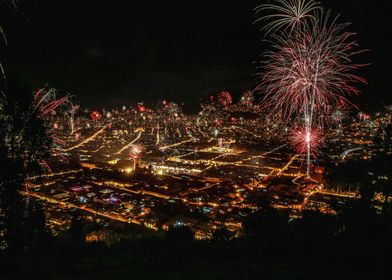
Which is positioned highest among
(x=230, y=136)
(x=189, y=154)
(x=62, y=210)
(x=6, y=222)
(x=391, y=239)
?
(x=230, y=136)

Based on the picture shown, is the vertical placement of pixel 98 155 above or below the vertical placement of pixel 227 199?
above

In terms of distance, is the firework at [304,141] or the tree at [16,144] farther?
the firework at [304,141]

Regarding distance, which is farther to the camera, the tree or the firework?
the firework

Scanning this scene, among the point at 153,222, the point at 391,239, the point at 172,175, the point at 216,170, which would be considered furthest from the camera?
the point at 216,170

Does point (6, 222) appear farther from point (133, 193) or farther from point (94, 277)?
point (133, 193)

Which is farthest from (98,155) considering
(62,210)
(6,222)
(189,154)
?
(6,222)

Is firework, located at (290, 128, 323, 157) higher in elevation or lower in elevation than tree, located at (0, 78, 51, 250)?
higher

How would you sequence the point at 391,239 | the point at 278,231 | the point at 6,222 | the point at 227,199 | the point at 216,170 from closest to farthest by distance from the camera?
the point at 391,239 < the point at 278,231 < the point at 6,222 < the point at 227,199 < the point at 216,170

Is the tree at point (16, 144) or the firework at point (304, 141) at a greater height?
the firework at point (304, 141)

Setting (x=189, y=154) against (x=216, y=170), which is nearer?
(x=216, y=170)

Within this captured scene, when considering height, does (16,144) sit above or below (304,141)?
below

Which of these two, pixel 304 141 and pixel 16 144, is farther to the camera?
pixel 304 141
